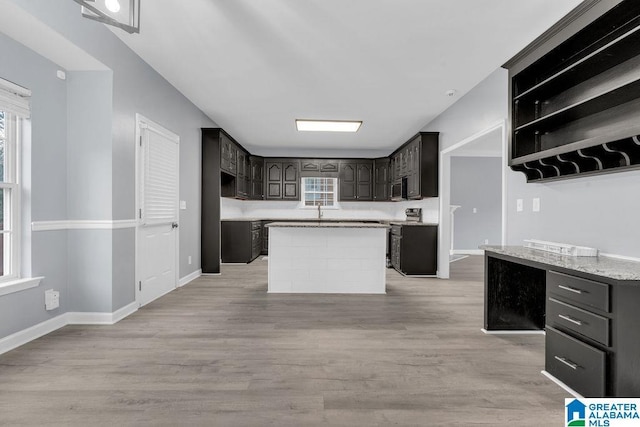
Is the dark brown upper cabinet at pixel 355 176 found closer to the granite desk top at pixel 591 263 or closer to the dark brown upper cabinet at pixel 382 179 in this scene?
the dark brown upper cabinet at pixel 382 179

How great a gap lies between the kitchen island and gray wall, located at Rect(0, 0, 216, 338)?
1.79 meters

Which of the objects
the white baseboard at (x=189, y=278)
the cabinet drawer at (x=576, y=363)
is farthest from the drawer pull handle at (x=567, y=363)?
the white baseboard at (x=189, y=278)

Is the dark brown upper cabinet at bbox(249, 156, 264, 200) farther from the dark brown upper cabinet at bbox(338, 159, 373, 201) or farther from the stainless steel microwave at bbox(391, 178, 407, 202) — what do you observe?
the stainless steel microwave at bbox(391, 178, 407, 202)

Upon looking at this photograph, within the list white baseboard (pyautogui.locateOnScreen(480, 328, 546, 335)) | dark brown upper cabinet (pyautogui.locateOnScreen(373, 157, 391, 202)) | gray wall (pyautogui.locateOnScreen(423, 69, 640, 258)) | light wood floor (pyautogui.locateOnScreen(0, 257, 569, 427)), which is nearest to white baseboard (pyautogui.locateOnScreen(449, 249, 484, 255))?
dark brown upper cabinet (pyautogui.locateOnScreen(373, 157, 391, 202))

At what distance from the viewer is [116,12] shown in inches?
74.0

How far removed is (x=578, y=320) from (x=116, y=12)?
319cm

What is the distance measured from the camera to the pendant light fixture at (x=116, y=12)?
5.76 feet

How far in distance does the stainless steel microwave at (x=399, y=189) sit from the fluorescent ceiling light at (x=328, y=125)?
144cm

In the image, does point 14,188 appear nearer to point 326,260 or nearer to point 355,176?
point 326,260

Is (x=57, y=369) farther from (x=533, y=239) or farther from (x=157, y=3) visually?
(x=533, y=239)

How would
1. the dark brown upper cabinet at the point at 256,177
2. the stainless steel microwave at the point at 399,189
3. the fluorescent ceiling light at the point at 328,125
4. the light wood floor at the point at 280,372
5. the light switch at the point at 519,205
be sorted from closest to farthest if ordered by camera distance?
the light wood floor at the point at 280,372, the light switch at the point at 519,205, the fluorescent ceiling light at the point at 328,125, the stainless steel microwave at the point at 399,189, the dark brown upper cabinet at the point at 256,177

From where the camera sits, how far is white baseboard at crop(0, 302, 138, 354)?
8.41 ft

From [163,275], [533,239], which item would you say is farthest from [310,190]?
[533,239]

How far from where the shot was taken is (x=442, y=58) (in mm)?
3436
